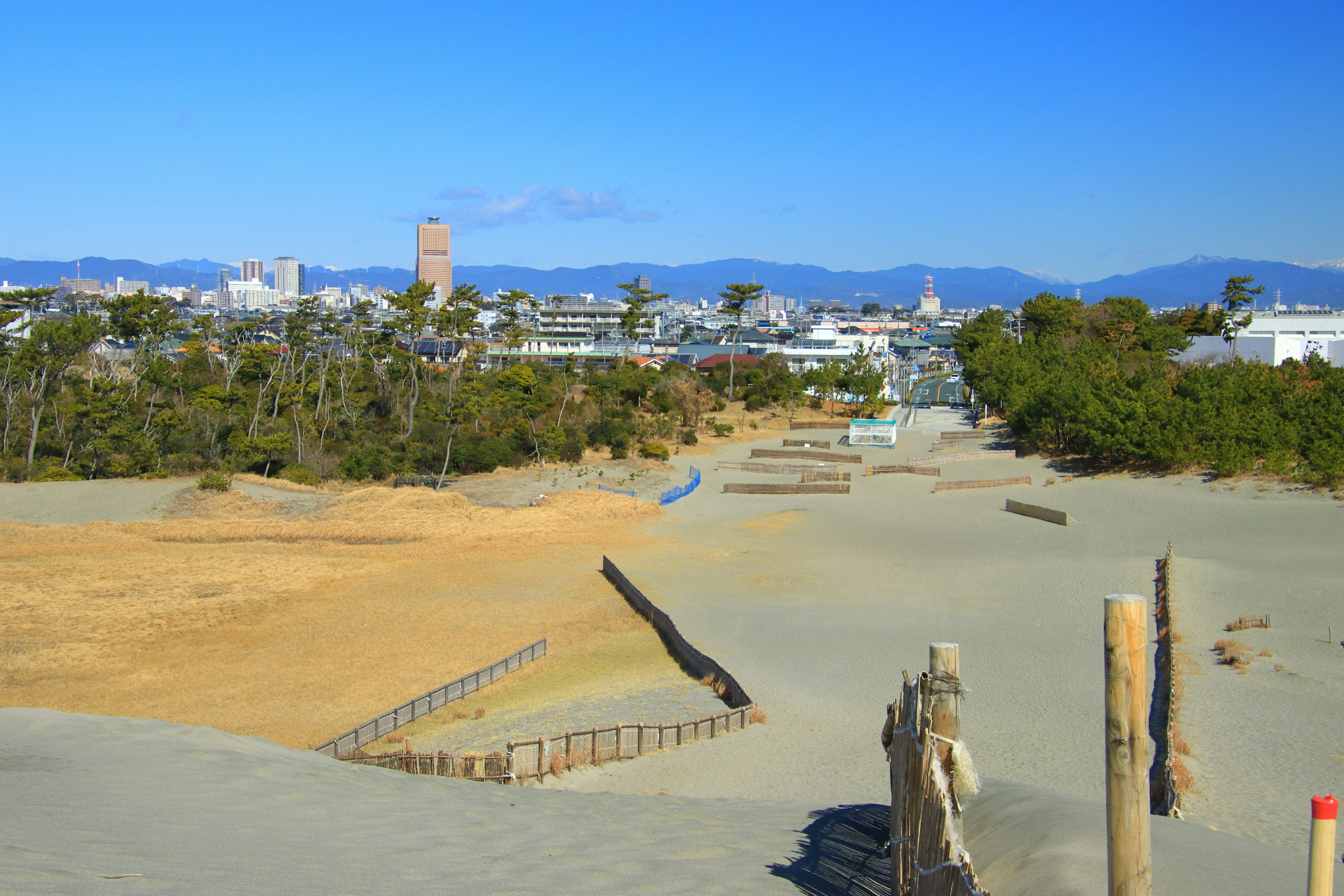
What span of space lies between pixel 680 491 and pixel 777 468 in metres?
6.86

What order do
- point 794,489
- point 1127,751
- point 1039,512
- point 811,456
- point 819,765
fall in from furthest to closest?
point 811,456 → point 794,489 → point 1039,512 → point 819,765 → point 1127,751

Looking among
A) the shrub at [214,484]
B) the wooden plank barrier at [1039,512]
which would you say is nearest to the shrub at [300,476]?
the shrub at [214,484]

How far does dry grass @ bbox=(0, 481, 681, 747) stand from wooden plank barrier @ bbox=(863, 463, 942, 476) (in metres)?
13.1

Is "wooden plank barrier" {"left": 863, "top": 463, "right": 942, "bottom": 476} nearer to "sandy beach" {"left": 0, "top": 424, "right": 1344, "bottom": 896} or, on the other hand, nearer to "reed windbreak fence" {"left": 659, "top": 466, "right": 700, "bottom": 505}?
"reed windbreak fence" {"left": 659, "top": 466, "right": 700, "bottom": 505}

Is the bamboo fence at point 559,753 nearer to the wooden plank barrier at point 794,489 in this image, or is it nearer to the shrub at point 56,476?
the wooden plank barrier at point 794,489

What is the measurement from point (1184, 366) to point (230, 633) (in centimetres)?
5775

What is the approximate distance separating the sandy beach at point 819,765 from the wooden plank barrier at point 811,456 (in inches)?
713

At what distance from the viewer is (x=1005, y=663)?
53.9ft

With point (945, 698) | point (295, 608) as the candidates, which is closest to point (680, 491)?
point (295, 608)

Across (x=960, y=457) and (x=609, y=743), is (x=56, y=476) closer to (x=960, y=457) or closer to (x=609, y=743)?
(x=609, y=743)

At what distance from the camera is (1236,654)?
1582 centimetres

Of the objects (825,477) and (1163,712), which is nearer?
(1163,712)

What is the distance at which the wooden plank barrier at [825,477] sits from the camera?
128 ft

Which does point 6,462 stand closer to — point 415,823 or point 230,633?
point 230,633
